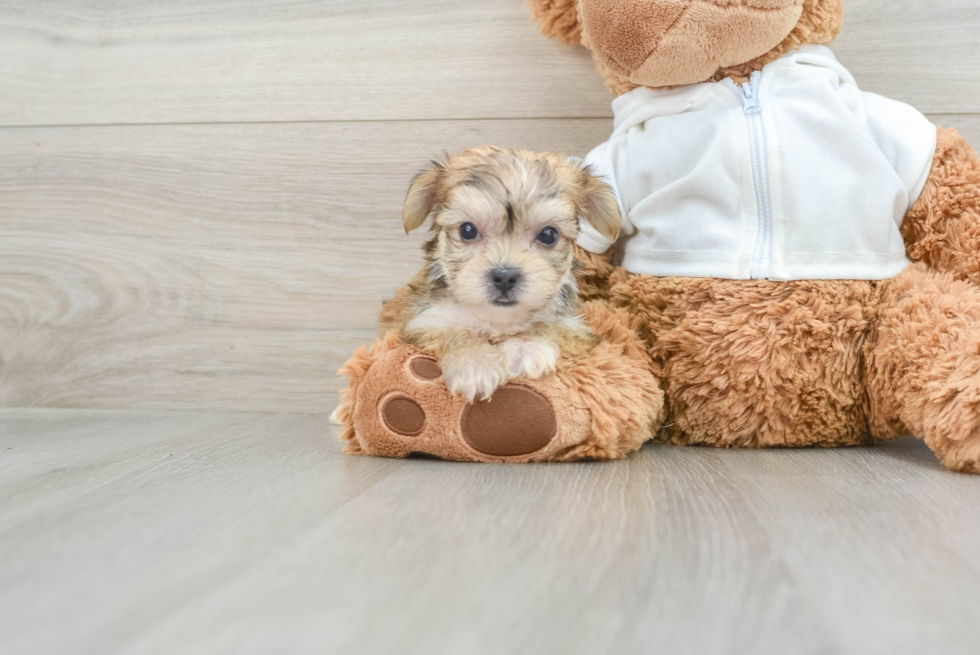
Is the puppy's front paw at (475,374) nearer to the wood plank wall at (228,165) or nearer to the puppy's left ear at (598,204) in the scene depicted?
the puppy's left ear at (598,204)

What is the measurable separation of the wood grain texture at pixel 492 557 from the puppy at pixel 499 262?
0.19m

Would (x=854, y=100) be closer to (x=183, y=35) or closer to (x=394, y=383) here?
(x=394, y=383)

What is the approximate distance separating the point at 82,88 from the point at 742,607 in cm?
215

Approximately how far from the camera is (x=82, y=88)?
6.82 feet

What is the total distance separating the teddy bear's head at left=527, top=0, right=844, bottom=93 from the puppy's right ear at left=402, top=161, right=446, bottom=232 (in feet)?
1.34

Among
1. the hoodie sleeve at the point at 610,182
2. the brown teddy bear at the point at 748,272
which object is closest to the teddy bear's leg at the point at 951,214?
the brown teddy bear at the point at 748,272

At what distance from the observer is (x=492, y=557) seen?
85 centimetres

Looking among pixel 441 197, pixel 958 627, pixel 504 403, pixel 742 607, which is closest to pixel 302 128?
pixel 441 197

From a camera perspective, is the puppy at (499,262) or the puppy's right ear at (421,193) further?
the puppy's right ear at (421,193)

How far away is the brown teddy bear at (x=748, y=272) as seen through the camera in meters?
1.33

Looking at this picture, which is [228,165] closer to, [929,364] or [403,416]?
[403,416]

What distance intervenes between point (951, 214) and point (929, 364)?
0.34 metres

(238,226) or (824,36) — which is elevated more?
(824,36)

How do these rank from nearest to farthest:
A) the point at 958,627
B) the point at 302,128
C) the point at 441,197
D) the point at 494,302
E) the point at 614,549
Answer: the point at 958,627, the point at 614,549, the point at 494,302, the point at 441,197, the point at 302,128
